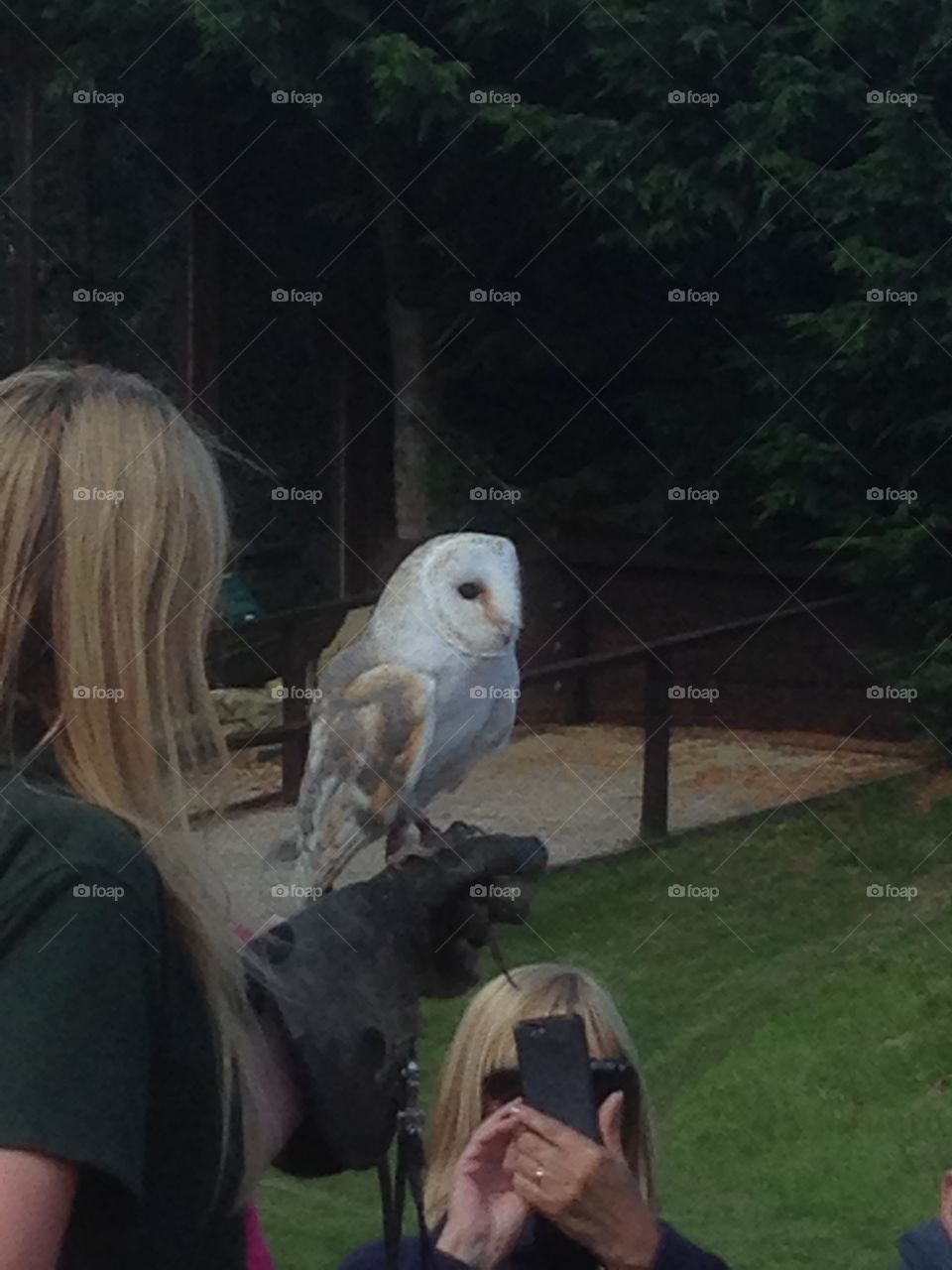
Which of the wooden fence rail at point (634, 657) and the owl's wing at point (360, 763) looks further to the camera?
the wooden fence rail at point (634, 657)

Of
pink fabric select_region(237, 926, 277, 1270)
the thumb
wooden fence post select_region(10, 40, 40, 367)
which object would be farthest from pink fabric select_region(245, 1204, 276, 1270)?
wooden fence post select_region(10, 40, 40, 367)

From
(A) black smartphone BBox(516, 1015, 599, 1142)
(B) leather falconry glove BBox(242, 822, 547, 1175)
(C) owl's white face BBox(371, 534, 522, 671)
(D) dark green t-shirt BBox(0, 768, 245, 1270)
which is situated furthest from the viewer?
(C) owl's white face BBox(371, 534, 522, 671)

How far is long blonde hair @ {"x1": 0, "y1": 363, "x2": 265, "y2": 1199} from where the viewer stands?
54 cm

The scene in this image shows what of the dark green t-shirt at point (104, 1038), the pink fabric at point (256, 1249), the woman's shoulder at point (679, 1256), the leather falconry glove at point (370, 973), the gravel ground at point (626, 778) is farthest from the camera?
the gravel ground at point (626, 778)

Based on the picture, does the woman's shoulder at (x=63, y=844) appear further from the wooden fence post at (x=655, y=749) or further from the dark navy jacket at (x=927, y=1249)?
the wooden fence post at (x=655, y=749)

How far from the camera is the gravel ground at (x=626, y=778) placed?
6.68ft

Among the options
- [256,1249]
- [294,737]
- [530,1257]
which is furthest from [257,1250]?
[294,737]

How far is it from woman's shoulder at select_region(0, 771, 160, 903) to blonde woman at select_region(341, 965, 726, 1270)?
0.38 m

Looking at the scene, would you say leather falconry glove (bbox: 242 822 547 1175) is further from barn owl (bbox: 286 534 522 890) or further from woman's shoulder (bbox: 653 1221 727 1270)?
barn owl (bbox: 286 534 522 890)

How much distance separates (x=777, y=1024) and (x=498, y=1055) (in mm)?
968

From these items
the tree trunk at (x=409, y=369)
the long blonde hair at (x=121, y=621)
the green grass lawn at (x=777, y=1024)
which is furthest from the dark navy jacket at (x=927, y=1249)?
the tree trunk at (x=409, y=369)

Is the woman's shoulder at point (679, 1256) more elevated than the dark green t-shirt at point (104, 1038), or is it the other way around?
the dark green t-shirt at point (104, 1038)

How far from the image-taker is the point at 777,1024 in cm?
196

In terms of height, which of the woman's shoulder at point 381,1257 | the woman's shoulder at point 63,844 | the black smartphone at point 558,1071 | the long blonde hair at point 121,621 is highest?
the long blonde hair at point 121,621
